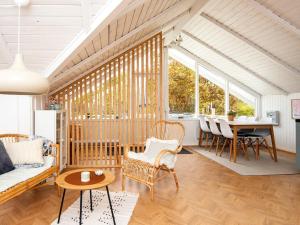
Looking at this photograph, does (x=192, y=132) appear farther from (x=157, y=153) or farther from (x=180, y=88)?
(x=157, y=153)

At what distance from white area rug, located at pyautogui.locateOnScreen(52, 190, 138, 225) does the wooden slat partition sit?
1.71 metres

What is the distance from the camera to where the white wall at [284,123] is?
6422 millimetres

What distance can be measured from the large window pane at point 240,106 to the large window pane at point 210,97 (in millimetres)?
270

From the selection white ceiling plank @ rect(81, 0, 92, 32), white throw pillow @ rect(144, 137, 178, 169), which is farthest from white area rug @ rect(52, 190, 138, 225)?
white ceiling plank @ rect(81, 0, 92, 32)

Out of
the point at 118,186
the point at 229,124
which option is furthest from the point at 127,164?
the point at 229,124

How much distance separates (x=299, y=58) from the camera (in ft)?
16.3

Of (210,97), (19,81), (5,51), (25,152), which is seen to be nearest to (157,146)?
(25,152)

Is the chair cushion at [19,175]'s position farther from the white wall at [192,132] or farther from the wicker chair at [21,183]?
the white wall at [192,132]

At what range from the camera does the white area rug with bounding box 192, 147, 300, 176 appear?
15.5ft

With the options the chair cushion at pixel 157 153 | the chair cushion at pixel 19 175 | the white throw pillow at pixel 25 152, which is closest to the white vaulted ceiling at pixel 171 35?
the white throw pillow at pixel 25 152

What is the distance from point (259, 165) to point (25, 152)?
4.24 m

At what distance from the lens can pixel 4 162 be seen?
3.09 metres

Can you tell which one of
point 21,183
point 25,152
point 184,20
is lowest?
point 21,183

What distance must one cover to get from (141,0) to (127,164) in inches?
86.6
